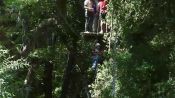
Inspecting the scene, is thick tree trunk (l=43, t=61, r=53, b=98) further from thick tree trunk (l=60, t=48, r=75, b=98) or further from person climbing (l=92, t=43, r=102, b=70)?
person climbing (l=92, t=43, r=102, b=70)

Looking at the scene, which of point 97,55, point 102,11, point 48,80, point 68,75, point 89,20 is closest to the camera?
point 102,11

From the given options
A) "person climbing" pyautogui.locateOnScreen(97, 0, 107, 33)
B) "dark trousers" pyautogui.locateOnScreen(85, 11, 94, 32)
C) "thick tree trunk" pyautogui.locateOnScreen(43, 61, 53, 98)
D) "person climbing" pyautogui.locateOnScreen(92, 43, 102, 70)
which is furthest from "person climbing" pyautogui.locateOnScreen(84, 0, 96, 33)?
"thick tree trunk" pyautogui.locateOnScreen(43, 61, 53, 98)

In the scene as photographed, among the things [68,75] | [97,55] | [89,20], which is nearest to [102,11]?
[89,20]

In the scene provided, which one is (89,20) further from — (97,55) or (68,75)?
(68,75)

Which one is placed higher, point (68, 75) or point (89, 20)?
point (89, 20)

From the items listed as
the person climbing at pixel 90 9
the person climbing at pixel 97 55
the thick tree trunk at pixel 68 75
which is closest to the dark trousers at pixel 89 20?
the person climbing at pixel 90 9

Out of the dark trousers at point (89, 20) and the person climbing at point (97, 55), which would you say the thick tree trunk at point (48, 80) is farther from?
the dark trousers at point (89, 20)

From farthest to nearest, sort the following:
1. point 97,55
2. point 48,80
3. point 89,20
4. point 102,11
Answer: point 48,80 < point 97,55 < point 89,20 < point 102,11

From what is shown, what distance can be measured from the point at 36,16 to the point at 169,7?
5.90 metres

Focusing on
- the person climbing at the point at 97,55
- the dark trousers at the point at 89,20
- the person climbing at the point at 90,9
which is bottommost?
the person climbing at the point at 97,55

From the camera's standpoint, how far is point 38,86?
18.4 meters

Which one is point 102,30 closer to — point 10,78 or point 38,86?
point 10,78

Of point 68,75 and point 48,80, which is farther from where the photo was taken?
point 48,80

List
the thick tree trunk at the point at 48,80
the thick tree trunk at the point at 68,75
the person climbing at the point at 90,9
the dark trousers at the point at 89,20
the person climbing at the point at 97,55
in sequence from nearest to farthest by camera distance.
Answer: the person climbing at the point at 90,9 < the dark trousers at the point at 89,20 < the person climbing at the point at 97,55 < the thick tree trunk at the point at 68,75 < the thick tree trunk at the point at 48,80
